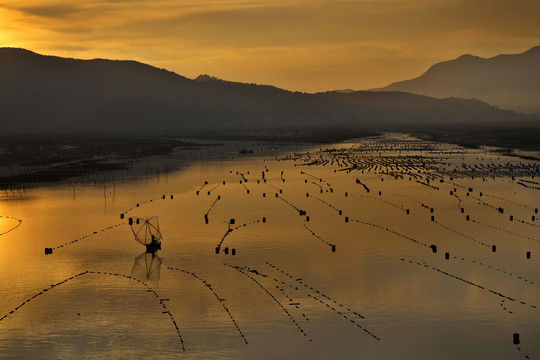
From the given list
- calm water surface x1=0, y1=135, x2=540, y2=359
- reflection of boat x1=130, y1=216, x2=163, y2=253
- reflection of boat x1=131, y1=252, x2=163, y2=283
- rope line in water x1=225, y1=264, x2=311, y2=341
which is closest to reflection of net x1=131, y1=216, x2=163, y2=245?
reflection of boat x1=130, y1=216, x2=163, y2=253

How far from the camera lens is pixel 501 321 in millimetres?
26438

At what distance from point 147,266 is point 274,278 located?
6.89m

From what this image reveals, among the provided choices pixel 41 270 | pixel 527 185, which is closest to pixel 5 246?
pixel 41 270

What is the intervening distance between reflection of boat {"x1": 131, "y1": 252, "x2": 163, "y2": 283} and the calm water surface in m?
0.10

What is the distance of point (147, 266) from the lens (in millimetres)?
35781

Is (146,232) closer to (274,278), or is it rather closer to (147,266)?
(147,266)

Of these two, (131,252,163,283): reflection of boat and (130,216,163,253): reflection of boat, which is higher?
(130,216,163,253): reflection of boat

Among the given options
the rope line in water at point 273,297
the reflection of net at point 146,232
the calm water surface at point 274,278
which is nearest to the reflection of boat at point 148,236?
the reflection of net at point 146,232

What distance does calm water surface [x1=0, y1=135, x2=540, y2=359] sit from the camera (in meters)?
24.6

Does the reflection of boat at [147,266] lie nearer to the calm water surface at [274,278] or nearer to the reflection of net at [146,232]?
the calm water surface at [274,278]

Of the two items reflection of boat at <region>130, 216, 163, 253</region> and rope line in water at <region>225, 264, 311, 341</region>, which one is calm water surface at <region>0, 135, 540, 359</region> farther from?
reflection of boat at <region>130, 216, 163, 253</region>

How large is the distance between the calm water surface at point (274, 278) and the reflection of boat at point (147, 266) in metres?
0.10

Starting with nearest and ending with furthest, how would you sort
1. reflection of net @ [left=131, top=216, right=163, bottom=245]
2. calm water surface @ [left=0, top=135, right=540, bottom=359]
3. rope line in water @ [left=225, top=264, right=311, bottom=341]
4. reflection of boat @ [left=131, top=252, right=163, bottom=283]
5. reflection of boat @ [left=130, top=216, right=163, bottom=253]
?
1. calm water surface @ [left=0, top=135, right=540, bottom=359]
2. rope line in water @ [left=225, top=264, right=311, bottom=341]
3. reflection of boat @ [left=131, top=252, right=163, bottom=283]
4. reflection of boat @ [left=130, top=216, right=163, bottom=253]
5. reflection of net @ [left=131, top=216, right=163, bottom=245]

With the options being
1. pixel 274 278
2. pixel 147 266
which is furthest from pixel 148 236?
pixel 274 278
